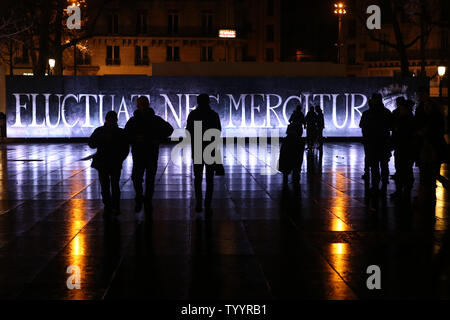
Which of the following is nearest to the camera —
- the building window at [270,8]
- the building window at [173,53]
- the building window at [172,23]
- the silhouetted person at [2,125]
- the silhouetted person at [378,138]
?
the silhouetted person at [378,138]

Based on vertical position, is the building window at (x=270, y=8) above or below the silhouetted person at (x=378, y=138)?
above

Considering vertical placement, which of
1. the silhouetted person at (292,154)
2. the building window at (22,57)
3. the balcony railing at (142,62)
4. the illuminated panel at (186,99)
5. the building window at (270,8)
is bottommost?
the silhouetted person at (292,154)

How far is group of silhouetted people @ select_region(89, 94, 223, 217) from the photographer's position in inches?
441

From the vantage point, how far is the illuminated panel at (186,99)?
113 feet

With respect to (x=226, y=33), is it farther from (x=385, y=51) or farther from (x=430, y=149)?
(x=430, y=149)

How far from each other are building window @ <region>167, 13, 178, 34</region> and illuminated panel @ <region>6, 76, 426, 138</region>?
3778 centimetres

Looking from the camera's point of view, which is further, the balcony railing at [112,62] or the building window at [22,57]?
the balcony railing at [112,62]

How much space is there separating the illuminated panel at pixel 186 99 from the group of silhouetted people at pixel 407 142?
66.2ft

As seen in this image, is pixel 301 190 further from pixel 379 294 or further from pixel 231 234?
pixel 379 294

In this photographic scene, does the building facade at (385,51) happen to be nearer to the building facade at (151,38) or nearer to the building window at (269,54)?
the building window at (269,54)

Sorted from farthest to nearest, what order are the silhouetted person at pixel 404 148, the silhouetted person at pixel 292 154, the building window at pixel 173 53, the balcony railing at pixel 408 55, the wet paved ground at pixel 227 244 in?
the balcony railing at pixel 408 55 < the building window at pixel 173 53 < the silhouetted person at pixel 292 154 < the silhouetted person at pixel 404 148 < the wet paved ground at pixel 227 244

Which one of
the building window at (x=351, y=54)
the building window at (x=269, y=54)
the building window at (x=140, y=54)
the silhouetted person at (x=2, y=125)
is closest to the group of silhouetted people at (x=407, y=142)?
the silhouetted person at (x=2, y=125)

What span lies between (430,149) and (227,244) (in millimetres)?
5140

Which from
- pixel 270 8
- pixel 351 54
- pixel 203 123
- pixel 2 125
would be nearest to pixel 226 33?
pixel 2 125
